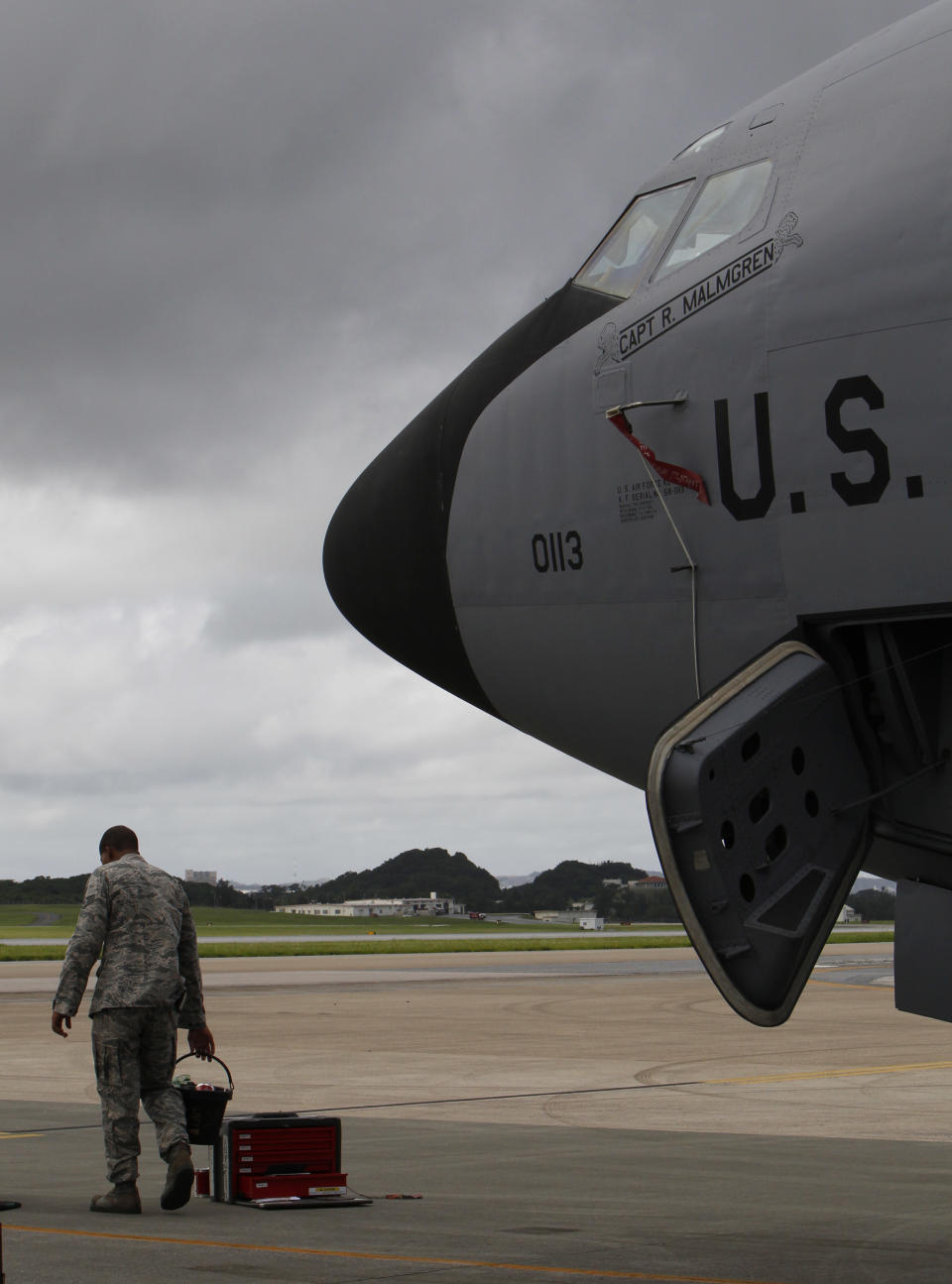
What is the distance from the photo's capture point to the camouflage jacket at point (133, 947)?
A: 880cm

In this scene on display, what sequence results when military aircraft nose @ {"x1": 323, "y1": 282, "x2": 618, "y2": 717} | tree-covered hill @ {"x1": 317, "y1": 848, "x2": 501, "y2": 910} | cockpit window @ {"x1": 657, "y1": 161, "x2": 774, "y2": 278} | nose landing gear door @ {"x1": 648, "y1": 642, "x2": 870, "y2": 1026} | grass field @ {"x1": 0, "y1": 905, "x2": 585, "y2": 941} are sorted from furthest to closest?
tree-covered hill @ {"x1": 317, "y1": 848, "x2": 501, "y2": 910} < grass field @ {"x1": 0, "y1": 905, "x2": 585, "y2": 941} < military aircraft nose @ {"x1": 323, "y1": 282, "x2": 618, "y2": 717} < cockpit window @ {"x1": 657, "y1": 161, "x2": 774, "y2": 278} < nose landing gear door @ {"x1": 648, "y1": 642, "x2": 870, "y2": 1026}

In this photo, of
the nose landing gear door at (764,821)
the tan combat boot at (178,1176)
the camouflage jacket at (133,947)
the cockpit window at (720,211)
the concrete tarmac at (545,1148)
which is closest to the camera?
the nose landing gear door at (764,821)

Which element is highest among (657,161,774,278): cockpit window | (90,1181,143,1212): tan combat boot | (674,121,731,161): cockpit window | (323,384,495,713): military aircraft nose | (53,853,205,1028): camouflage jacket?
(674,121,731,161): cockpit window

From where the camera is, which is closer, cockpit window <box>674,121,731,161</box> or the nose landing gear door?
the nose landing gear door

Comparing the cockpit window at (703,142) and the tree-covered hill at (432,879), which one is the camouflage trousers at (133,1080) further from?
the tree-covered hill at (432,879)

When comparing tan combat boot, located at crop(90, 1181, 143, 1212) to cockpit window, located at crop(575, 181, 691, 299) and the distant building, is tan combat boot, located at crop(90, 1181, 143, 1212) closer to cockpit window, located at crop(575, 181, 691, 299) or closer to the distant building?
cockpit window, located at crop(575, 181, 691, 299)

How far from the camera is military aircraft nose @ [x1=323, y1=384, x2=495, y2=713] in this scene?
812cm

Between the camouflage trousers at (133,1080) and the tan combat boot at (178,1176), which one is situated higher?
the camouflage trousers at (133,1080)

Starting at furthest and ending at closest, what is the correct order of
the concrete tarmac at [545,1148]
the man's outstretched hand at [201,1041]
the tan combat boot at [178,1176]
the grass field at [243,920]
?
1. the grass field at [243,920]
2. the man's outstretched hand at [201,1041]
3. the tan combat boot at [178,1176]
4. the concrete tarmac at [545,1148]

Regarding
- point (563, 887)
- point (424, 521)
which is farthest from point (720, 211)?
point (563, 887)

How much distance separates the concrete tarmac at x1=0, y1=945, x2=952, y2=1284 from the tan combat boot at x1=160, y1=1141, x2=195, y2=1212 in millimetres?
172

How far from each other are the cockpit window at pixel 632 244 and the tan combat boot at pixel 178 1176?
500 centimetres

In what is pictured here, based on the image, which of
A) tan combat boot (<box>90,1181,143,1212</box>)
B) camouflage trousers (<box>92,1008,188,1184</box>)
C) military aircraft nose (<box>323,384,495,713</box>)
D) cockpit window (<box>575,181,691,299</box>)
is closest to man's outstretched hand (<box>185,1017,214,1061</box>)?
camouflage trousers (<box>92,1008,188,1184</box>)

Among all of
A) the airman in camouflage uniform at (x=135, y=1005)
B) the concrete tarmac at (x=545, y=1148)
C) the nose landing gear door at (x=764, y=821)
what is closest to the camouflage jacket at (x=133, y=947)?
the airman in camouflage uniform at (x=135, y=1005)
